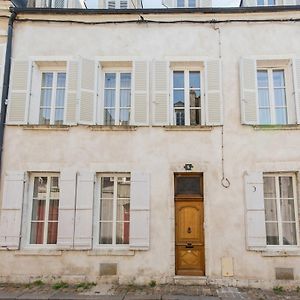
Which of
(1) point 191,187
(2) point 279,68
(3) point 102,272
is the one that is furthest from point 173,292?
(2) point 279,68

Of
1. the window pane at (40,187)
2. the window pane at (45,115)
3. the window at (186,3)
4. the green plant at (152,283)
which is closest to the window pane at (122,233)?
the green plant at (152,283)

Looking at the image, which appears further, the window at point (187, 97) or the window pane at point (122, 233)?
the window at point (187, 97)

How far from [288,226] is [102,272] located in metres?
4.43

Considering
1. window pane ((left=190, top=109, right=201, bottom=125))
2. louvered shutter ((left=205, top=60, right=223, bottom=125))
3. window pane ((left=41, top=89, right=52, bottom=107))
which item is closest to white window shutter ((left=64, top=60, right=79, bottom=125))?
window pane ((left=41, top=89, right=52, bottom=107))

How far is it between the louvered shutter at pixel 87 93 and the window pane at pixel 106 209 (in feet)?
6.36

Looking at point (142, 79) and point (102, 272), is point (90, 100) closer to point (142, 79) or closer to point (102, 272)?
point (142, 79)

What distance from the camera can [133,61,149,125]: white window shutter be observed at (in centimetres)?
830

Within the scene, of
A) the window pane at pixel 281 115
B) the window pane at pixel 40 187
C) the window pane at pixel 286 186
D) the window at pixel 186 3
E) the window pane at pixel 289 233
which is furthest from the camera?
the window at pixel 186 3

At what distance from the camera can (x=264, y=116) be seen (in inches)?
334

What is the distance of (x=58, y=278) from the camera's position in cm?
776

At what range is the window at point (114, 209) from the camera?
26.7 ft

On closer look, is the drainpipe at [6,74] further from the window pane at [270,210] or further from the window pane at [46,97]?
the window pane at [270,210]

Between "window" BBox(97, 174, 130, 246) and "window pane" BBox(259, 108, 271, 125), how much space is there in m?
3.57

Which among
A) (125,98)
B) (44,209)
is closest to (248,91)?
(125,98)
